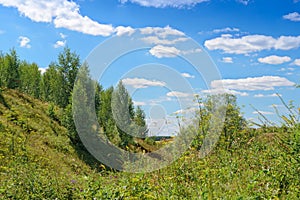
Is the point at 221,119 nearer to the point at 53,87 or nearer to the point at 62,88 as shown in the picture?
the point at 62,88

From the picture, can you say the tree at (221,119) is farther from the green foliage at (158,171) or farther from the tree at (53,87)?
the tree at (53,87)

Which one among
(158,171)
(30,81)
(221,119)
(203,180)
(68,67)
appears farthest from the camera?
(30,81)

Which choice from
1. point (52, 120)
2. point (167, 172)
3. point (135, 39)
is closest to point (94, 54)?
point (135, 39)

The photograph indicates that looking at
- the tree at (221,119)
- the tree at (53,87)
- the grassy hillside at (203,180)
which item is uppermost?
the tree at (53,87)

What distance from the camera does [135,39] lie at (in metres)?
8.15

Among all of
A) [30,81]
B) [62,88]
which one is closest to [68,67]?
[62,88]

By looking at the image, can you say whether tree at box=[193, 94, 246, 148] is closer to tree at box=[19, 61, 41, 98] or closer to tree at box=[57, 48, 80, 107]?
tree at box=[57, 48, 80, 107]

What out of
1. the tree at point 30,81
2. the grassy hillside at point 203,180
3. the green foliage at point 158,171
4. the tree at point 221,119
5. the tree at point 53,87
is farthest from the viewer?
the tree at point 30,81

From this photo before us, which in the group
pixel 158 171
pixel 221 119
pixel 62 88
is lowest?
pixel 158 171

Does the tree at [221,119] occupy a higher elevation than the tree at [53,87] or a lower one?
lower

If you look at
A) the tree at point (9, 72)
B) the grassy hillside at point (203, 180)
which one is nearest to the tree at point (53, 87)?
the tree at point (9, 72)

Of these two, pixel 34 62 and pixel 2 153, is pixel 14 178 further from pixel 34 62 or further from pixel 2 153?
pixel 34 62

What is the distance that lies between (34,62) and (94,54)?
31.1 meters

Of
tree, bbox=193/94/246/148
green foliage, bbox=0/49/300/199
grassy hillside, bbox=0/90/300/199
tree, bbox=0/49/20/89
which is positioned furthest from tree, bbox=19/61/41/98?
grassy hillside, bbox=0/90/300/199
